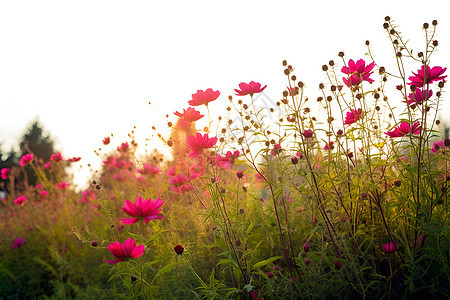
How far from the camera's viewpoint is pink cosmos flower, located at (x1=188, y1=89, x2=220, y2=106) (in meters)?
1.85

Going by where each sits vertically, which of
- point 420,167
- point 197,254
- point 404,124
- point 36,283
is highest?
point 404,124

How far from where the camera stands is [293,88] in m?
1.68

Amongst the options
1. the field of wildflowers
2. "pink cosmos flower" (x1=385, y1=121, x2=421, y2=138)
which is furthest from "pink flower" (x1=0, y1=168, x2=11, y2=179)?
"pink cosmos flower" (x1=385, y1=121, x2=421, y2=138)

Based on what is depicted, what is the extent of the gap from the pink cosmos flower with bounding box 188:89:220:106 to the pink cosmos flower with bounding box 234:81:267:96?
0.44ft

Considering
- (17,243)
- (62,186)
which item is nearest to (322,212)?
(17,243)

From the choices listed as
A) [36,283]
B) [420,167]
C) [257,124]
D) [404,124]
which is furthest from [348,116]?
[36,283]

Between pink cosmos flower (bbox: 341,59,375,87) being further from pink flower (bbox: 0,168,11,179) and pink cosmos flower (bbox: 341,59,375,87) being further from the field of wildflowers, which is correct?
pink flower (bbox: 0,168,11,179)

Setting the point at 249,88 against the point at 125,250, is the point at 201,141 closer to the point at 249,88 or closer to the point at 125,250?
the point at 249,88

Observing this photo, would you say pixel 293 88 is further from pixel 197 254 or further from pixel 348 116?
pixel 197 254

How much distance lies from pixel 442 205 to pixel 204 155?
1.40 m

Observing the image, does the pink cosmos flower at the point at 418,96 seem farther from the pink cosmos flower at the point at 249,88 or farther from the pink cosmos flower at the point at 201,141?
the pink cosmos flower at the point at 201,141

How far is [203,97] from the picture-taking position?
1861 millimetres

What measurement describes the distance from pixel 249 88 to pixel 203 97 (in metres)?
0.27

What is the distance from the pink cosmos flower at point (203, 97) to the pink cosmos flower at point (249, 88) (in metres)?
0.13
